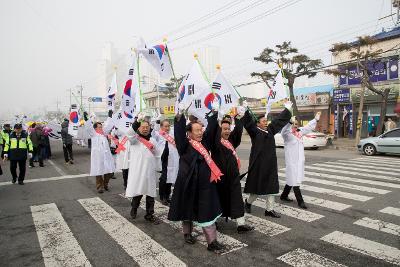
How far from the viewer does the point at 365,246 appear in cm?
413

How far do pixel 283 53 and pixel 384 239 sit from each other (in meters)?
19.7

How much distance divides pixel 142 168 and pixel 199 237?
157 cm

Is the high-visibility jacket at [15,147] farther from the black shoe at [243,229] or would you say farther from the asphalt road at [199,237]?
the black shoe at [243,229]

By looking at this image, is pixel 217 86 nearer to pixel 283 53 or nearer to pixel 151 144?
pixel 151 144

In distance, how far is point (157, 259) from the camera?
386 centimetres

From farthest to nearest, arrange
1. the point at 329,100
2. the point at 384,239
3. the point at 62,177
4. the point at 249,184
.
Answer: the point at 329,100 → the point at 62,177 → the point at 249,184 → the point at 384,239

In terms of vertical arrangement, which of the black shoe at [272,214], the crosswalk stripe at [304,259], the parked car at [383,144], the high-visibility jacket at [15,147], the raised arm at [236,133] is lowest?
the crosswalk stripe at [304,259]

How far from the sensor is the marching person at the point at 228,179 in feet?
14.9

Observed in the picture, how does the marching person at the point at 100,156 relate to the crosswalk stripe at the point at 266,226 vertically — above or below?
above

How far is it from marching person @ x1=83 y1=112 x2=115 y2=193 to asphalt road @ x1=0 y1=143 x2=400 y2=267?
40cm

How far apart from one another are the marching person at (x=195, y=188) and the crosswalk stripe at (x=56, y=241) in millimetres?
1270

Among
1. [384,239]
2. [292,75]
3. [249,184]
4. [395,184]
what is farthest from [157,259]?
[292,75]

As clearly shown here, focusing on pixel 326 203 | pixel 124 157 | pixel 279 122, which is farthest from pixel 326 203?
pixel 124 157

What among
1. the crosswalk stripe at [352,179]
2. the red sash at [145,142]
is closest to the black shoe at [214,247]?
the red sash at [145,142]
